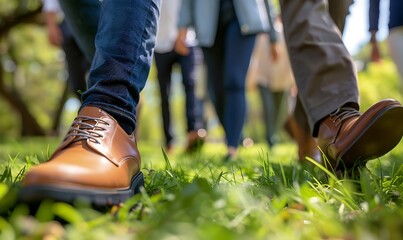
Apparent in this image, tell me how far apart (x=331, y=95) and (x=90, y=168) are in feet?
3.39

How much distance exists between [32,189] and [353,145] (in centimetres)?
100

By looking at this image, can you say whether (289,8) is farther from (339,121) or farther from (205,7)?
(205,7)

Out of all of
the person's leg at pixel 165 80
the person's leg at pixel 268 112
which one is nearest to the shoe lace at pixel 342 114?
the person's leg at pixel 165 80

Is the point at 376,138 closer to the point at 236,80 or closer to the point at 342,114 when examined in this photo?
the point at 342,114

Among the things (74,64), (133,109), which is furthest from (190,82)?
(133,109)

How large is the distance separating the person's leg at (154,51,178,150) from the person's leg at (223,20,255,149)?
1618 millimetres

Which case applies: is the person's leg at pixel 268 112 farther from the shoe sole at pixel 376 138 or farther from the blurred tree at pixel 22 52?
the blurred tree at pixel 22 52

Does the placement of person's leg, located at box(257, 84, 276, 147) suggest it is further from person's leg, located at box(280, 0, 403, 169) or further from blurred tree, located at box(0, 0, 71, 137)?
blurred tree, located at box(0, 0, 71, 137)

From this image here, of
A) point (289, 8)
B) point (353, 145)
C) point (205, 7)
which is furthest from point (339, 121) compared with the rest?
point (205, 7)

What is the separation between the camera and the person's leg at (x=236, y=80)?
11.7ft

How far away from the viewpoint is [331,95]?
1.78 meters

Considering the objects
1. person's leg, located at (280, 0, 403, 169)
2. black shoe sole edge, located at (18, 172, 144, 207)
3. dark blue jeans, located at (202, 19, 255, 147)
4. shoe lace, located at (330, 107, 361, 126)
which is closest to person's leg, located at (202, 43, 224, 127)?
dark blue jeans, located at (202, 19, 255, 147)

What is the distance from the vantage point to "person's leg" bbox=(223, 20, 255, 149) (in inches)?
140

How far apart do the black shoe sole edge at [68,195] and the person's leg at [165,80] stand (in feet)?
13.5
